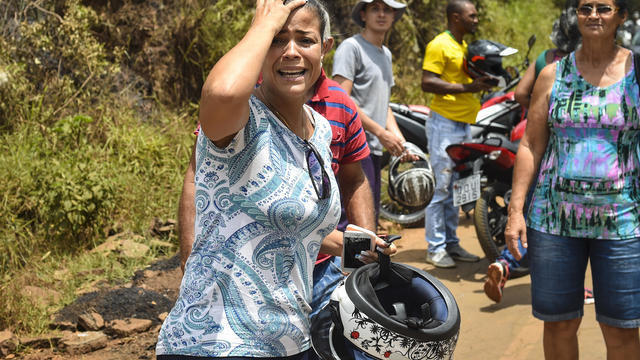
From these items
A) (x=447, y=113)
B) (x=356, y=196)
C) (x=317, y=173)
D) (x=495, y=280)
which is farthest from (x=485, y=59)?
(x=317, y=173)

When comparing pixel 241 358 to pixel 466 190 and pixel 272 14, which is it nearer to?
pixel 272 14

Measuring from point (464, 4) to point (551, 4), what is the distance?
39.5 ft

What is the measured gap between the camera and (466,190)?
5.64 m

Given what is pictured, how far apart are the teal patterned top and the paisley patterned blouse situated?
159 cm

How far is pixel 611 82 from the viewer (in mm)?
3023

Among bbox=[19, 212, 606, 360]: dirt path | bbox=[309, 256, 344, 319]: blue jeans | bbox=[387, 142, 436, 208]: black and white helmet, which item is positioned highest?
bbox=[309, 256, 344, 319]: blue jeans

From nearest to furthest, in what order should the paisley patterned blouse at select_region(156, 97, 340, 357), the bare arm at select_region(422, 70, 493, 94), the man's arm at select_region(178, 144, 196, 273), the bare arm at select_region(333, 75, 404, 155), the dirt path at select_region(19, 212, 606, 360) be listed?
the paisley patterned blouse at select_region(156, 97, 340, 357), the man's arm at select_region(178, 144, 196, 273), the dirt path at select_region(19, 212, 606, 360), the bare arm at select_region(333, 75, 404, 155), the bare arm at select_region(422, 70, 493, 94)

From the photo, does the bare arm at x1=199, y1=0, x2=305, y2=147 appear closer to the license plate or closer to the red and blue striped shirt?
the red and blue striped shirt

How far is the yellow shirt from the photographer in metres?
5.83

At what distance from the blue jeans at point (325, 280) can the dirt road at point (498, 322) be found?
1905mm

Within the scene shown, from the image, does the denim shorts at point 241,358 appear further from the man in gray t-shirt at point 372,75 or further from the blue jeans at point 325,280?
the man in gray t-shirt at point 372,75

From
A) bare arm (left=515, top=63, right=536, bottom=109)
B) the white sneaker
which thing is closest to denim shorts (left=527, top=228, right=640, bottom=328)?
bare arm (left=515, top=63, right=536, bottom=109)

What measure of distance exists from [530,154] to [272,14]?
1779 mm

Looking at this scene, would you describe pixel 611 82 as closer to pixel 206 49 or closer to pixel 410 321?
pixel 410 321
